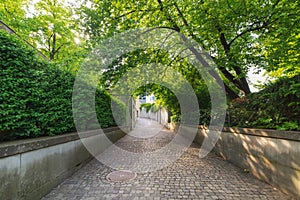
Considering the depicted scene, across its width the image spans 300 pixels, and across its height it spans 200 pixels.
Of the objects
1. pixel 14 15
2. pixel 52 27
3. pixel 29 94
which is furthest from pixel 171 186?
pixel 52 27

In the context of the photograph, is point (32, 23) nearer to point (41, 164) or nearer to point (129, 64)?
point (129, 64)

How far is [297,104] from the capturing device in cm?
289

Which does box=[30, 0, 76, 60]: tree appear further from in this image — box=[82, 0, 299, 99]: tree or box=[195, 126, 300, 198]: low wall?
box=[195, 126, 300, 198]: low wall

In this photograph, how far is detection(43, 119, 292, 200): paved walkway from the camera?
2670mm

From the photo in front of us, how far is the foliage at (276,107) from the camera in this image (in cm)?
292

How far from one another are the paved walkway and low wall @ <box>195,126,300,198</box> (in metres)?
0.18

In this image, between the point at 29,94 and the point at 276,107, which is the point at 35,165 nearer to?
the point at 29,94

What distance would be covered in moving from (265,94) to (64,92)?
4527mm

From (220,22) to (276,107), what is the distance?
2.98m

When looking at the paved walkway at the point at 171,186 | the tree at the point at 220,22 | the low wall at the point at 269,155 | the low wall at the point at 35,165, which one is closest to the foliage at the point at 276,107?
the low wall at the point at 269,155

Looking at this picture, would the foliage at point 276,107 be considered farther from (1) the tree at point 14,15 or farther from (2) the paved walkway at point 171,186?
(1) the tree at point 14,15

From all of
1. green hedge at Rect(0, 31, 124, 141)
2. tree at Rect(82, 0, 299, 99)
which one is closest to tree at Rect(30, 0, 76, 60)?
tree at Rect(82, 0, 299, 99)

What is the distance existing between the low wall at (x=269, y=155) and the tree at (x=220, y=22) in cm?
256

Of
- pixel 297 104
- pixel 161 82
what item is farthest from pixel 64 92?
pixel 161 82
